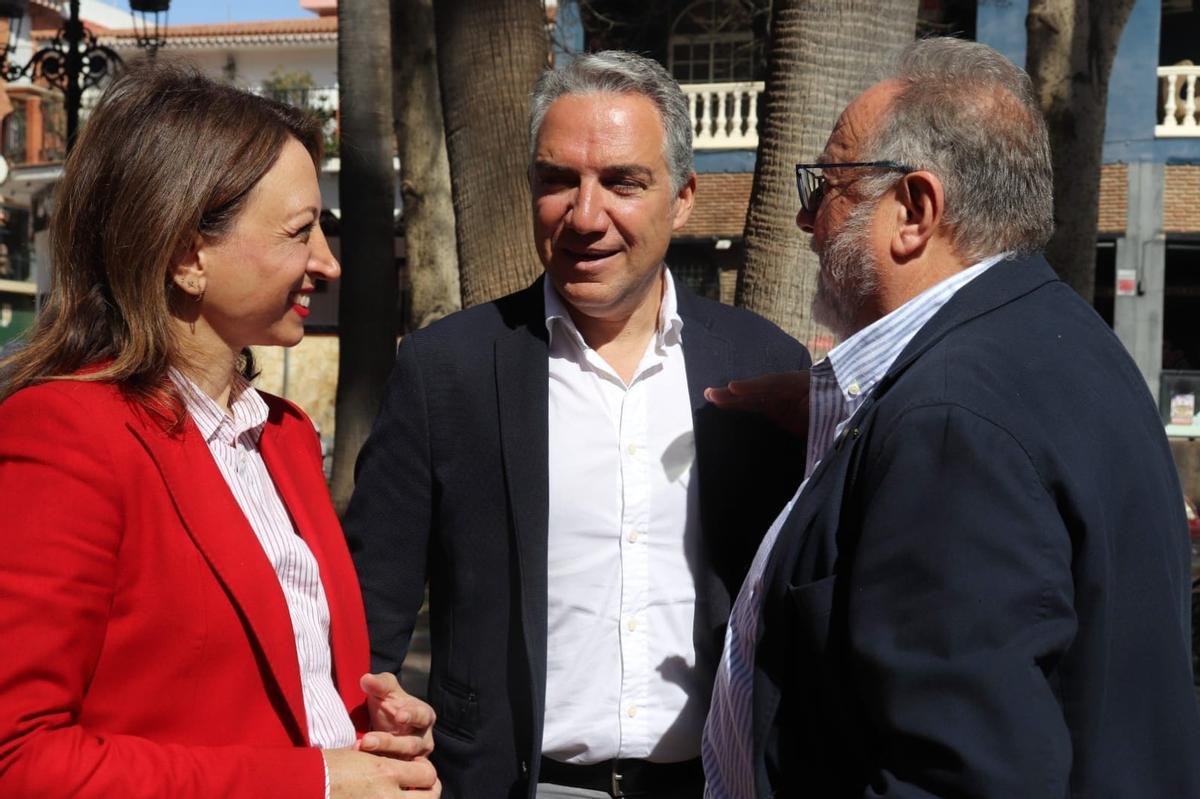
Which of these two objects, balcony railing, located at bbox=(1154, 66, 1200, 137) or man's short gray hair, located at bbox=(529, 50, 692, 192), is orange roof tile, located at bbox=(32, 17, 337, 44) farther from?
man's short gray hair, located at bbox=(529, 50, 692, 192)

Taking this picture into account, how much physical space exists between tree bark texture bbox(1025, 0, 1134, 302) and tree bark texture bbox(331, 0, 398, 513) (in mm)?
4529

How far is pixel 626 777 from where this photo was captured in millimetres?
2580

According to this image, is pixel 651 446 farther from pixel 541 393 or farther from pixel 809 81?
pixel 809 81

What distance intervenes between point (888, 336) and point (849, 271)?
0.64 ft

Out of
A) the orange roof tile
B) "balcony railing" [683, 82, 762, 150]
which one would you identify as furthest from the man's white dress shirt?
the orange roof tile

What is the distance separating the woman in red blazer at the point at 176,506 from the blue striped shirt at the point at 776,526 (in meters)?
0.51

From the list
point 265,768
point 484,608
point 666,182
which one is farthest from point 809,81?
point 265,768

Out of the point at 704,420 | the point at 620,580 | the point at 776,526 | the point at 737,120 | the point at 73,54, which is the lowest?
the point at 620,580

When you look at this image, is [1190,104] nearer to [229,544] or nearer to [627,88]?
[627,88]

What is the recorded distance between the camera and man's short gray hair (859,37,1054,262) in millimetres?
2105

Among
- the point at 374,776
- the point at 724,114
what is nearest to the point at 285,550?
the point at 374,776

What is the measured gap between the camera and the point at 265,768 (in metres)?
1.93

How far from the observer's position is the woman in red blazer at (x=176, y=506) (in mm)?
1771

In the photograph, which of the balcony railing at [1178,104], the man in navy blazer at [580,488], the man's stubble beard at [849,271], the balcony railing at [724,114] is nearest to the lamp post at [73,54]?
the man in navy blazer at [580,488]
